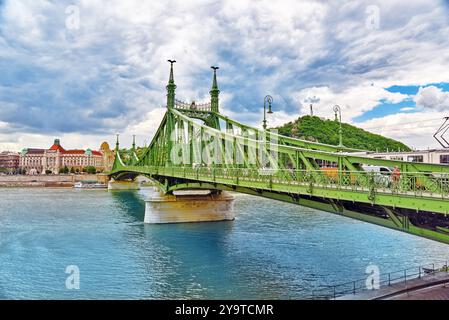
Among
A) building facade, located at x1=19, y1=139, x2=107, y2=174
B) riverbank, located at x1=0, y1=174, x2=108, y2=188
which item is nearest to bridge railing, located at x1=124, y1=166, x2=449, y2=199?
riverbank, located at x1=0, y1=174, x2=108, y2=188

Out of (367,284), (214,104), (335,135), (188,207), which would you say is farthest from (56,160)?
(367,284)

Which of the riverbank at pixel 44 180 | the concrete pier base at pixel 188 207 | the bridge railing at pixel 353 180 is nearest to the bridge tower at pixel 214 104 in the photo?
the concrete pier base at pixel 188 207

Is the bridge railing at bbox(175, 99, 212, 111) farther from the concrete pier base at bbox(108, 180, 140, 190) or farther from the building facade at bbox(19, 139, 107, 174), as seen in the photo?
the building facade at bbox(19, 139, 107, 174)

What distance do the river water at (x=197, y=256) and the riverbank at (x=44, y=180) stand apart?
74243 mm

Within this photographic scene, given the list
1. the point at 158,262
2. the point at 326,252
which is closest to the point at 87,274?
the point at 158,262

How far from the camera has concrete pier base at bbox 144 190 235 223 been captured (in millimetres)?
38312

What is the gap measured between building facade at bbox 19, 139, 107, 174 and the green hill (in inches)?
3994

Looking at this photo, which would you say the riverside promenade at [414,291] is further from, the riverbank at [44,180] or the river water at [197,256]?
the riverbank at [44,180]

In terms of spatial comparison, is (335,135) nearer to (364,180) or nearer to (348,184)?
(348,184)

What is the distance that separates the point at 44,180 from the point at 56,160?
5179 centimetres

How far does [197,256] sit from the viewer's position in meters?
25.4

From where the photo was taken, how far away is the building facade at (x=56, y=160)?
531 feet
